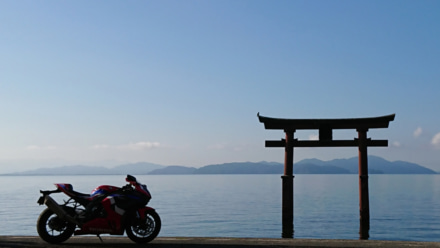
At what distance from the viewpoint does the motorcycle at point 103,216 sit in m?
10.5

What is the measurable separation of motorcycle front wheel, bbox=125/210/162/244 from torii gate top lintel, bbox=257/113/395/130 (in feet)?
31.4

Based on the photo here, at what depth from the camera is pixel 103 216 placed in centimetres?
1058

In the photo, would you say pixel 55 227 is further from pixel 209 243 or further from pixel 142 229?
pixel 209 243

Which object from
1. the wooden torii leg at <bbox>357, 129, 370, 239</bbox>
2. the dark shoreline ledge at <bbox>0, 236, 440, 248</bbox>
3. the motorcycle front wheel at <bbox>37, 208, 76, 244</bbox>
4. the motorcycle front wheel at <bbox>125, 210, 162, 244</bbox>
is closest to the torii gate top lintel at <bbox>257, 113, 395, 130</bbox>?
the wooden torii leg at <bbox>357, 129, 370, 239</bbox>

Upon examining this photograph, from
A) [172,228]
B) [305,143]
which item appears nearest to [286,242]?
[305,143]

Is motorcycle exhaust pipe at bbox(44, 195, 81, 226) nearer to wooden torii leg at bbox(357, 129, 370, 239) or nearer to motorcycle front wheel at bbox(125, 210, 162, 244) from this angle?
motorcycle front wheel at bbox(125, 210, 162, 244)

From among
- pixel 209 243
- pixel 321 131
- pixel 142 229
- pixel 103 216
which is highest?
pixel 321 131

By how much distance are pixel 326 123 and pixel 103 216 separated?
36.8 feet

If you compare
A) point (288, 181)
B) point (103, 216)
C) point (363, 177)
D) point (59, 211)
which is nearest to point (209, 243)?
point (103, 216)

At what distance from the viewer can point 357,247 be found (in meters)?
9.59

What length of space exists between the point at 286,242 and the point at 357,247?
52.6 inches

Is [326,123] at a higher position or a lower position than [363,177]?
higher

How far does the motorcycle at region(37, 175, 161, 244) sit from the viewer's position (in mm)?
10531

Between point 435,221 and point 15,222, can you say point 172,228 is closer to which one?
point 15,222
